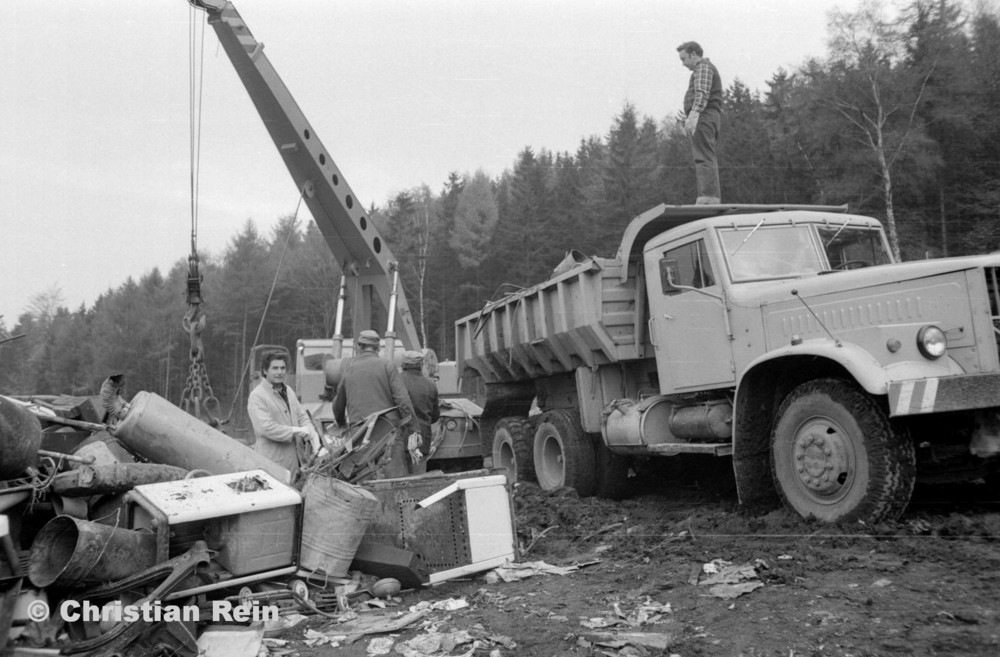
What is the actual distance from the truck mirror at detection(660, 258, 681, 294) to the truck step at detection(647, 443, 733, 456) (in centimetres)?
132

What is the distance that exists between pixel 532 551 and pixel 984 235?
18.7 m

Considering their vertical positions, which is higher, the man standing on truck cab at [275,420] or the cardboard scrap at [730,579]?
the man standing on truck cab at [275,420]

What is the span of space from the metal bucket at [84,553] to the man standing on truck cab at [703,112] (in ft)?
18.9

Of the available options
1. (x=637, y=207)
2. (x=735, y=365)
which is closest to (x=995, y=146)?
(x=637, y=207)

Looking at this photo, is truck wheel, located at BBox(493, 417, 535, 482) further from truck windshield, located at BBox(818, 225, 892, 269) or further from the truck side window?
truck windshield, located at BBox(818, 225, 892, 269)

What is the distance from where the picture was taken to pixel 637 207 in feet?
95.0

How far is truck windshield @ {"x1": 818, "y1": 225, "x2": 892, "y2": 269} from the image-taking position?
22.4 feet

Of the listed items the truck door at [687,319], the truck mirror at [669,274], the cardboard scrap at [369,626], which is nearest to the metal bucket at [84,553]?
the cardboard scrap at [369,626]

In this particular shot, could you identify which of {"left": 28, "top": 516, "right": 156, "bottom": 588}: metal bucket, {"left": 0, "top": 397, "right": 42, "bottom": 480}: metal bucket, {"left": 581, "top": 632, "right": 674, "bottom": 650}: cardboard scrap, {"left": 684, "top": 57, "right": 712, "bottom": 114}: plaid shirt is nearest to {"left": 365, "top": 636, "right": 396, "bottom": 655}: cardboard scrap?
{"left": 581, "top": 632, "right": 674, "bottom": 650}: cardboard scrap

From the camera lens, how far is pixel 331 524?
4.70m

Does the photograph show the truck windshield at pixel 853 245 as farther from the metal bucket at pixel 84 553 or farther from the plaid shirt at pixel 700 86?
the metal bucket at pixel 84 553

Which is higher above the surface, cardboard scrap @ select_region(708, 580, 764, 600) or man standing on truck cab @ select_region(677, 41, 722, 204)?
man standing on truck cab @ select_region(677, 41, 722, 204)

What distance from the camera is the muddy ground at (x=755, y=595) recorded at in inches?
136

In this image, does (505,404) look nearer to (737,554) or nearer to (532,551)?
(532,551)
